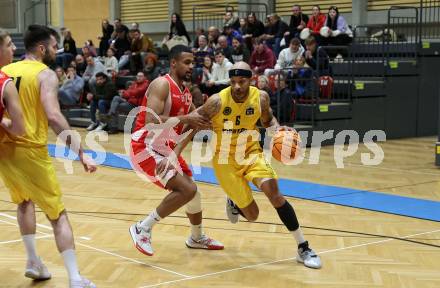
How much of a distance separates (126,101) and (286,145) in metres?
10.9

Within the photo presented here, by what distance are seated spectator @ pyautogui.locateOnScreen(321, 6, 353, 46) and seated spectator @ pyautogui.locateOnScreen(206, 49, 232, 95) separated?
2.34 m

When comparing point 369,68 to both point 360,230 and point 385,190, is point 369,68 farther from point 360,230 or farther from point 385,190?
point 360,230

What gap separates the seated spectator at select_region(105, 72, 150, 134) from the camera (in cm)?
1563

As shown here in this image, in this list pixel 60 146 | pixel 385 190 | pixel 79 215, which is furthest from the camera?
pixel 60 146

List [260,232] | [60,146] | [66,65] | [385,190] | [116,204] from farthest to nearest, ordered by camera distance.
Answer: [66,65] → [60,146] → [385,190] → [116,204] → [260,232]

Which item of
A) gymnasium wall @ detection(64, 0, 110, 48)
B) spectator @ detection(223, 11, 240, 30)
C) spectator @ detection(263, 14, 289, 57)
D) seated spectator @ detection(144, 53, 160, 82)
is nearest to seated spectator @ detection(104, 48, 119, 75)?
seated spectator @ detection(144, 53, 160, 82)

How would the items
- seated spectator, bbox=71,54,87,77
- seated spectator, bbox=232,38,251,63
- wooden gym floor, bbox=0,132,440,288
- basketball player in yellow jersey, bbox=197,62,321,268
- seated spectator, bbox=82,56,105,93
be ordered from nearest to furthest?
wooden gym floor, bbox=0,132,440,288 < basketball player in yellow jersey, bbox=197,62,321,268 < seated spectator, bbox=232,38,251,63 < seated spectator, bbox=82,56,105,93 < seated spectator, bbox=71,54,87,77

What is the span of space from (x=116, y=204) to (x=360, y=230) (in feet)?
9.35

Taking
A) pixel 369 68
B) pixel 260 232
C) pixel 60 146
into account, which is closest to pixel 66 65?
pixel 60 146

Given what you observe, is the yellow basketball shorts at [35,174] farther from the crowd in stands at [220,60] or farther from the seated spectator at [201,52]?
the seated spectator at [201,52]

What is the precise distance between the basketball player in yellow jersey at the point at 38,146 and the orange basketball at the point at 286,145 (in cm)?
180

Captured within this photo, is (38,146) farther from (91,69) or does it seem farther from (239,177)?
(91,69)

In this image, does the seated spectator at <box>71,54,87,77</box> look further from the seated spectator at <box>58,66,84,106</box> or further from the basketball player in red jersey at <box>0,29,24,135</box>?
the basketball player in red jersey at <box>0,29,24,135</box>

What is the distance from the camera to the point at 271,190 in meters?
5.50
